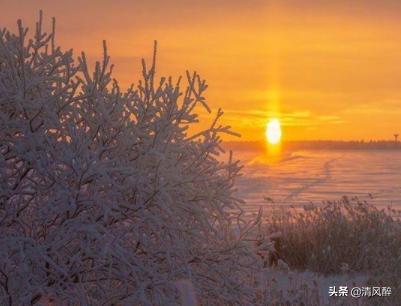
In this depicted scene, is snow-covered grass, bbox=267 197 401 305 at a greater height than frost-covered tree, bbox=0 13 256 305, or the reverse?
frost-covered tree, bbox=0 13 256 305

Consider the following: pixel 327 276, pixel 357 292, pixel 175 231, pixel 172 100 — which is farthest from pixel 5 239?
pixel 327 276

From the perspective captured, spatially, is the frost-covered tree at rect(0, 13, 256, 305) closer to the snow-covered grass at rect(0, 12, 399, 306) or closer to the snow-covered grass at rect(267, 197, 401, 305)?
the snow-covered grass at rect(0, 12, 399, 306)

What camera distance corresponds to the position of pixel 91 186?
4.32m

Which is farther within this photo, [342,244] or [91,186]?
[342,244]

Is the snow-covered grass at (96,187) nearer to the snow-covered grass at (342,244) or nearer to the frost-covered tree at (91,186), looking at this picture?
the frost-covered tree at (91,186)

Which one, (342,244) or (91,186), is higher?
(91,186)

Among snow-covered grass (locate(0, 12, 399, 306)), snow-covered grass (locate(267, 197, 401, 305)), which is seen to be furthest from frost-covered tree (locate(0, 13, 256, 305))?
snow-covered grass (locate(267, 197, 401, 305))

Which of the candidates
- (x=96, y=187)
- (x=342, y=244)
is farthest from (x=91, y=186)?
(x=342, y=244)

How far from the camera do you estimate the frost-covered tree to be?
431 centimetres

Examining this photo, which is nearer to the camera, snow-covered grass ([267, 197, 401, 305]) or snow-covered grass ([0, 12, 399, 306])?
snow-covered grass ([0, 12, 399, 306])

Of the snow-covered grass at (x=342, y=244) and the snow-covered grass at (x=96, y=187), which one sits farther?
the snow-covered grass at (x=342, y=244)

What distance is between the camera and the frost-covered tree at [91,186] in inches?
170

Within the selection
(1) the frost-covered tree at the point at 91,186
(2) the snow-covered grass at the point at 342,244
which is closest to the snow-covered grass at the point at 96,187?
(1) the frost-covered tree at the point at 91,186

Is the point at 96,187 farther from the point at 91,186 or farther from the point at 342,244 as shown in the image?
the point at 342,244
